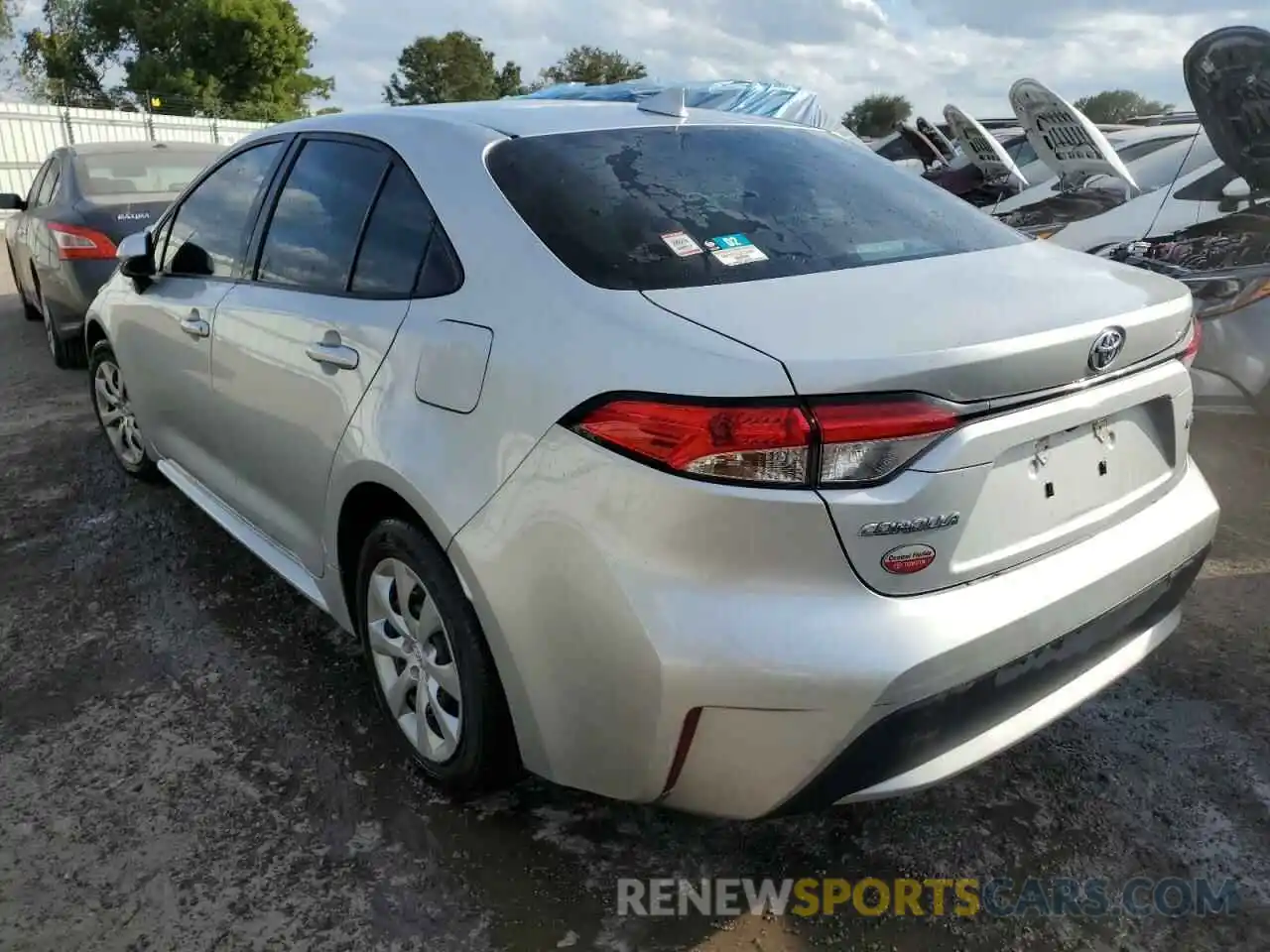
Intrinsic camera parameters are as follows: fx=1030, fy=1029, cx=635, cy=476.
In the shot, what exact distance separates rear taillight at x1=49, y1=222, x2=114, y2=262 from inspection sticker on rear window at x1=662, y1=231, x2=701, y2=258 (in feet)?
17.2

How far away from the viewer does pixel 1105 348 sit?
1.98 meters

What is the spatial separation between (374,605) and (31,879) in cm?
93

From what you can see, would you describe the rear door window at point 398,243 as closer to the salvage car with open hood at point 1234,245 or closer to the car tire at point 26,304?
the salvage car with open hood at point 1234,245

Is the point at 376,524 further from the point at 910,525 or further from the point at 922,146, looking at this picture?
the point at 922,146

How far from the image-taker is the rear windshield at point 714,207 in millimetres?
2137

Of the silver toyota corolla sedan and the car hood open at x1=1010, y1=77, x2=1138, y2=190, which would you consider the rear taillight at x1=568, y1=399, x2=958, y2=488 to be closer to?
the silver toyota corolla sedan

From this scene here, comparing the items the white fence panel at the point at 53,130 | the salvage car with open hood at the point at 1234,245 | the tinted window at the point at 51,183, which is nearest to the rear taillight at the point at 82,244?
the tinted window at the point at 51,183

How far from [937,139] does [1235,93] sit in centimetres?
644

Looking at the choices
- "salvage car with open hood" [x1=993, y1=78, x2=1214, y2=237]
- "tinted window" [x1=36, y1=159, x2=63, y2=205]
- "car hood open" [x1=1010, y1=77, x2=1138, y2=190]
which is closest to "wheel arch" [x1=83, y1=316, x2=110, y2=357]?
"tinted window" [x1=36, y1=159, x2=63, y2=205]

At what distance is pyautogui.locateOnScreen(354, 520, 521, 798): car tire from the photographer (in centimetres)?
219

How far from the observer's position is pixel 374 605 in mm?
2574

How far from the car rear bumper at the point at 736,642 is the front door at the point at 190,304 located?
5.63ft

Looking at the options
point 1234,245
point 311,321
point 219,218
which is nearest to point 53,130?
point 219,218

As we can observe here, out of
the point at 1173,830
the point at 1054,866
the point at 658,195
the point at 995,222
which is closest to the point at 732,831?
the point at 1054,866
